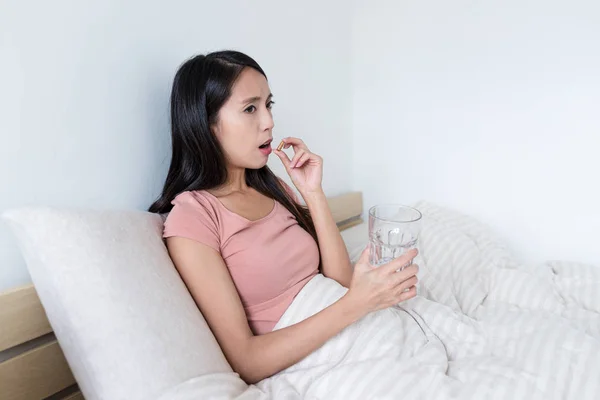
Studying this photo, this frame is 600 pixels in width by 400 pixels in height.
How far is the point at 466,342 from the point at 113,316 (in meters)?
0.71

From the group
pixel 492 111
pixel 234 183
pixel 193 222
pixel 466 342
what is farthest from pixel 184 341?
pixel 492 111

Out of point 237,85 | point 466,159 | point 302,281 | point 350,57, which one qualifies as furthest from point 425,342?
point 350,57

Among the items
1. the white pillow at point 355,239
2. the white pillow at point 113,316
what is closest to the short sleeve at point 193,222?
the white pillow at point 113,316

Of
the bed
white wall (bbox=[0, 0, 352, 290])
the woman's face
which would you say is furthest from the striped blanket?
white wall (bbox=[0, 0, 352, 290])

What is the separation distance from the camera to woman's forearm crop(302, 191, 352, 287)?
3.68 feet

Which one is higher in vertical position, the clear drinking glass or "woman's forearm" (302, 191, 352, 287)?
the clear drinking glass

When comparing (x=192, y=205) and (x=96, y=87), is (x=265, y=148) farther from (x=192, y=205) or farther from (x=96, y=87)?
(x=96, y=87)

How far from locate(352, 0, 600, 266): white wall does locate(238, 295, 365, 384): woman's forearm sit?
101 centimetres

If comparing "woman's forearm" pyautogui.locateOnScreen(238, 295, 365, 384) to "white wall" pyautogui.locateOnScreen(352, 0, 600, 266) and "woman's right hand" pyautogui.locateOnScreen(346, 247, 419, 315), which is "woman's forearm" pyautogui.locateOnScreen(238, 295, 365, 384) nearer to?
"woman's right hand" pyautogui.locateOnScreen(346, 247, 419, 315)

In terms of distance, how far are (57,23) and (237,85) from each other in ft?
1.26

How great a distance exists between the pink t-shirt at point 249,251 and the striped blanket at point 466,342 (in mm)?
49

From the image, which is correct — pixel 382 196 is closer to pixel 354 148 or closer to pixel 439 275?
pixel 354 148

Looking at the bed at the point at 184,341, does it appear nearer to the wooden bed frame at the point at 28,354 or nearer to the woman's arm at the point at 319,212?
the wooden bed frame at the point at 28,354

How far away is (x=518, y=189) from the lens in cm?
155
